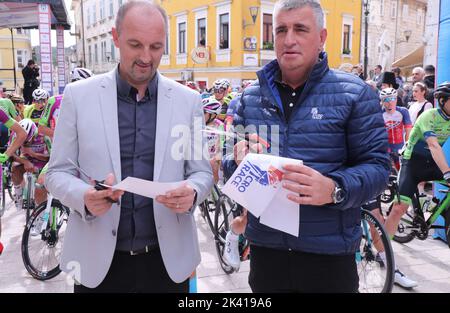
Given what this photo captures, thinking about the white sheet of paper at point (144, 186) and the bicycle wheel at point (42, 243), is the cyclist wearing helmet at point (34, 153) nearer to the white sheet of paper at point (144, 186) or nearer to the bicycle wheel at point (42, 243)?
the bicycle wheel at point (42, 243)

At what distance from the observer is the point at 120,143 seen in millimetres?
2033

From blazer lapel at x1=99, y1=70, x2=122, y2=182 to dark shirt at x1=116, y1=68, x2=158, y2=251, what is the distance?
46 millimetres

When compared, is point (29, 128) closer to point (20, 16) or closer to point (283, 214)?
point (283, 214)

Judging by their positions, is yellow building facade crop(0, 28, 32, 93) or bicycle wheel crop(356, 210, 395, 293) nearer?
bicycle wheel crop(356, 210, 395, 293)

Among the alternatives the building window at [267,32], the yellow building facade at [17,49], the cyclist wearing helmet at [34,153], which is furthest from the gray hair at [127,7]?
the yellow building facade at [17,49]

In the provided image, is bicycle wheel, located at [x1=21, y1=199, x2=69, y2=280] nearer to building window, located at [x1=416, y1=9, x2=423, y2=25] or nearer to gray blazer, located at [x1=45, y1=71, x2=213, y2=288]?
gray blazer, located at [x1=45, y1=71, x2=213, y2=288]

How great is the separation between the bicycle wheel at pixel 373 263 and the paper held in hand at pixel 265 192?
2100 millimetres

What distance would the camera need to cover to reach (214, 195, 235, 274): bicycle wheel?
470cm

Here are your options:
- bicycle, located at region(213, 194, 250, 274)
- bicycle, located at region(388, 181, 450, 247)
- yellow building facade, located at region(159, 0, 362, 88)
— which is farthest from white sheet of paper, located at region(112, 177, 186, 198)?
yellow building facade, located at region(159, 0, 362, 88)

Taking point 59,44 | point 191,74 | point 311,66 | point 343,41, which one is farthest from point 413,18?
point 311,66

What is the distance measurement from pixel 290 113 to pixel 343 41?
29.8 m

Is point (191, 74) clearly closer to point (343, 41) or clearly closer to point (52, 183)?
point (343, 41)
